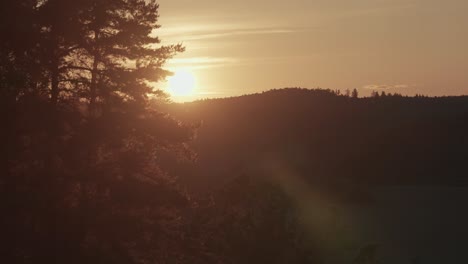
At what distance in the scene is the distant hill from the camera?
4872 inches

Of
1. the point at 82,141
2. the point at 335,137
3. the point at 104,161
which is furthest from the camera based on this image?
the point at 335,137

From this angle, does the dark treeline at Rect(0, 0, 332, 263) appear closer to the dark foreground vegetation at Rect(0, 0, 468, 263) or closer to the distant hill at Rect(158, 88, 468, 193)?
the dark foreground vegetation at Rect(0, 0, 468, 263)

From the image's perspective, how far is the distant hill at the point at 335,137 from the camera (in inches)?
4872

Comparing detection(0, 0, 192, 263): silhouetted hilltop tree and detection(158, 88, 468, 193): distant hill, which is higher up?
detection(0, 0, 192, 263): silhouetted hilltop tree

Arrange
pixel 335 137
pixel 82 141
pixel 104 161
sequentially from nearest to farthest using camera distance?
pixel 82 141 < pixel 104 161 < pixel 335 137

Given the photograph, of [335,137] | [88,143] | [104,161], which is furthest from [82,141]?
[335,137]

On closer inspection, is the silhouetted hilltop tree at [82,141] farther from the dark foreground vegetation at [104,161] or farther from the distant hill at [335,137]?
the distant hill at [335,137]

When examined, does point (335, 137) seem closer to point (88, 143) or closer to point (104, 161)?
point (104, 161)

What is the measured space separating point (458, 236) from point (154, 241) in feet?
221

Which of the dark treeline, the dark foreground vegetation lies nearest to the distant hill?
the dark foreground vegetation

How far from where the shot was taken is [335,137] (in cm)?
14338

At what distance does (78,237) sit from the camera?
23.1 metres

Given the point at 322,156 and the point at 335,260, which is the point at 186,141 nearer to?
the point at 335,260

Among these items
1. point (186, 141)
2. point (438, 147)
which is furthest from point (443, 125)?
point (186, 141)
